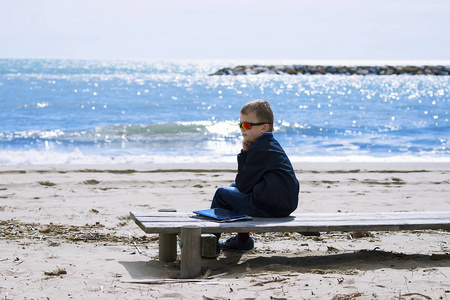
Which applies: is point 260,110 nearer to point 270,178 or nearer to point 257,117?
point 257,117

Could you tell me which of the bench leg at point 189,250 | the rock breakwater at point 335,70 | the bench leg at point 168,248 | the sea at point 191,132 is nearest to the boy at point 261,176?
the bench leg at point 168,248

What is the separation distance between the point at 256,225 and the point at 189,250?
1.77 ft

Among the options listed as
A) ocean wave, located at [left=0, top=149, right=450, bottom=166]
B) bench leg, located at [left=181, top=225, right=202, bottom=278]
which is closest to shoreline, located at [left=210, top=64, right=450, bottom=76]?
ocean wave, located at [left=0, top=149, right=450, bottom=166]

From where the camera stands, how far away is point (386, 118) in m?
24.5

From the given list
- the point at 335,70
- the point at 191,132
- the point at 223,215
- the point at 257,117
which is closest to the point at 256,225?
the point at 223,215

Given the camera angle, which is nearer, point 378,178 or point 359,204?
point 359,204

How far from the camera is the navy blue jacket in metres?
4.33

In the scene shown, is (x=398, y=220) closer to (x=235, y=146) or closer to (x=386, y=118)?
(x=235, y=146)

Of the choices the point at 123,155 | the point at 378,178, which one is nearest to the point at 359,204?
the point at 378,178

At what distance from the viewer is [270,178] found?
14.2 feet

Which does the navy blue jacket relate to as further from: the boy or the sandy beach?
the sandy beach

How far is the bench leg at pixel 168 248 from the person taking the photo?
4355 millimetres

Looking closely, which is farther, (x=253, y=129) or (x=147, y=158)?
(x=147, y=158)

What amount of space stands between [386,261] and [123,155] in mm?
9277
